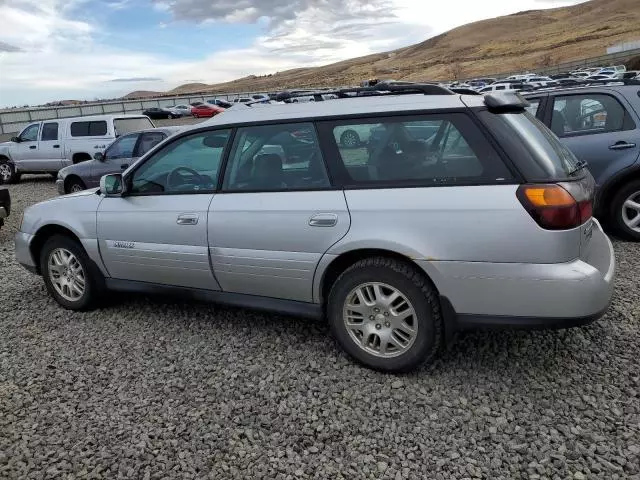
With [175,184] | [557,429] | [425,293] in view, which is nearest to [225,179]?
[175,184]

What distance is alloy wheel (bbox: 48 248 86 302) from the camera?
4.71 meters

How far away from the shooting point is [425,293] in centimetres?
317

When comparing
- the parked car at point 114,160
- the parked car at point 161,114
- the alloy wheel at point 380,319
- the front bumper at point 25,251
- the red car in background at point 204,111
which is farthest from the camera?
the parked car at point 161,114

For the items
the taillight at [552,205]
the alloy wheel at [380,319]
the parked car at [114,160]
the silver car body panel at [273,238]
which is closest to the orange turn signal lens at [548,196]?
the taillight at [552,205]

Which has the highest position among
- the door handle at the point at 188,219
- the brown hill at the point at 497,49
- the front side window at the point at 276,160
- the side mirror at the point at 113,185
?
the brown hill at the point at 497,49

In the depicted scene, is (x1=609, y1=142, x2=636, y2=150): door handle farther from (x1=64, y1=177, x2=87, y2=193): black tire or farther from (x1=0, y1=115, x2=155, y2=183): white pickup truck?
(x1=0, y1=115, x2=155, y2=183): white pickup truck

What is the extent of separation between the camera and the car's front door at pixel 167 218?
3.94 metres

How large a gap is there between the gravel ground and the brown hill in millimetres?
92201

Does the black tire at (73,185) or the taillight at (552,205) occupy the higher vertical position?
the taillight at (552,205)

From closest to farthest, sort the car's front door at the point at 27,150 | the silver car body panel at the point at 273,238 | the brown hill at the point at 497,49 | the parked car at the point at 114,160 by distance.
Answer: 1. the silver car body panel at the point at 273,238
2. the parked car at the point at 114,160
3. the car's front door at the point at 27,150
4. the brown hill at the point at 497,49

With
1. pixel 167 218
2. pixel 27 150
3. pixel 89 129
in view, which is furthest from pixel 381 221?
pixel 27 150

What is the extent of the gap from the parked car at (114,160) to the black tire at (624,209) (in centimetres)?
743

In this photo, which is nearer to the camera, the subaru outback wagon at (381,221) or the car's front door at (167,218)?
the subaru outback wagon at (381,221)

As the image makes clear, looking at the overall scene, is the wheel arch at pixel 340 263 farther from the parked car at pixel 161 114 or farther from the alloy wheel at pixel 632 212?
the parked car at pixel 161 114
